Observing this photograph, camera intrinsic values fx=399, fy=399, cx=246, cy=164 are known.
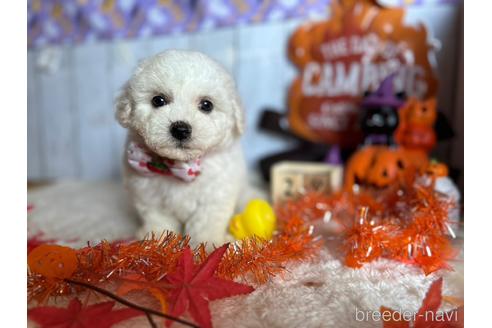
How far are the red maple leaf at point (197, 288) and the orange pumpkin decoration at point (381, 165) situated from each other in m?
0.80

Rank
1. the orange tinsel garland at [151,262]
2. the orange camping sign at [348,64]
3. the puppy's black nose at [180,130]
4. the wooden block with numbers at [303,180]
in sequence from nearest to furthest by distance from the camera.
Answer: the orange tinsel garland at [151,262]
the puppy's black nose at [180,130]
the wooden block with numbers at [303,180]
the orange camping sign at [348,64]

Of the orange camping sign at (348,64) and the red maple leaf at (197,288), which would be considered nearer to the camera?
the red maple leaf at (197,288)

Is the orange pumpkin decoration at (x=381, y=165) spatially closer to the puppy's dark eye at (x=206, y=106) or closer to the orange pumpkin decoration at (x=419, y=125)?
the orange pumpkin decoration at (x=419, y=125)

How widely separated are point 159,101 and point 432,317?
0.72 meters

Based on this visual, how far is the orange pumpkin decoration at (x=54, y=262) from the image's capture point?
75 cm

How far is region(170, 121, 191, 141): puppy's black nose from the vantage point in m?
0.89

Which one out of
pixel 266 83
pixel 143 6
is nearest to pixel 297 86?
pixel 266 83

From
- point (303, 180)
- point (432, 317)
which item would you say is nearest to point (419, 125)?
point (303, 180)

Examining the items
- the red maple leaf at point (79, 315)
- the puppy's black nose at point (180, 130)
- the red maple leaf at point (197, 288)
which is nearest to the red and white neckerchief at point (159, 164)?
the puppy's black nose at point (180, 130)

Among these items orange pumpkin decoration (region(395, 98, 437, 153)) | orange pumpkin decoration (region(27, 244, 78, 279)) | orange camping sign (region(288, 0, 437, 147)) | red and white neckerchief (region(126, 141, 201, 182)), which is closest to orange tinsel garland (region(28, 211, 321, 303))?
orange pumpkin decoration (region(27, 244, 78, 279))

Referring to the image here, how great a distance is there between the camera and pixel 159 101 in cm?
94

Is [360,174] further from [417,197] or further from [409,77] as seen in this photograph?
[409,77]

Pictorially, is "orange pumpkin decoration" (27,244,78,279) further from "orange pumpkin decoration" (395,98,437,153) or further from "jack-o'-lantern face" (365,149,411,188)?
"orange pumpkin decoration" (395,98,437,153)

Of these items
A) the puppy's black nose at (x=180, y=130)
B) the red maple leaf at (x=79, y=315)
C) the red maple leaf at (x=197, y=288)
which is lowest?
the red maple leaf at (x=79, y=315)
